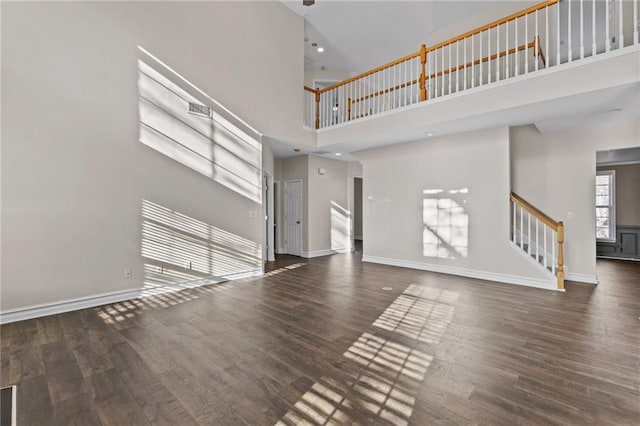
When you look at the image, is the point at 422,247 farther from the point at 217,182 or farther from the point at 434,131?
the point at 217,182

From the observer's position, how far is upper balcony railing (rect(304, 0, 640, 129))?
4971 millimetres

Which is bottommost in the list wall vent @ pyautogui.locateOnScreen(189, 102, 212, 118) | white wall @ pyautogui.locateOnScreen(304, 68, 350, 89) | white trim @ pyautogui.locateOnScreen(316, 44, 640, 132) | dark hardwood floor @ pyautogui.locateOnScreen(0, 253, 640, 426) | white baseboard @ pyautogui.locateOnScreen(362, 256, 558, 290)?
dark hardwood floor @ pyautogui.locateOnScreen(0, 253, 640, 426)

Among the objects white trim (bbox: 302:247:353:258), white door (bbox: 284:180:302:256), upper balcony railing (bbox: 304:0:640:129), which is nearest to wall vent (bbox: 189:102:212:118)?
upper balcony railing (bbox: 304:0:640:129)

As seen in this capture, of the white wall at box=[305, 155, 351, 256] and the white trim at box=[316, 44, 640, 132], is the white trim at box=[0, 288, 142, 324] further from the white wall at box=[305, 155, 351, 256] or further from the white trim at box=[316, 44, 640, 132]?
the white trim at box=[316, 44, 640, 132]

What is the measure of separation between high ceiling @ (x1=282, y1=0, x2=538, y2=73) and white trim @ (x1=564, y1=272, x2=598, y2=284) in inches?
210

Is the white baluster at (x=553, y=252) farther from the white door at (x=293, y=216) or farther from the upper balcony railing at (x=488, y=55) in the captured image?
the white door at (x=293, y=216)

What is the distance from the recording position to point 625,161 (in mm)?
7316

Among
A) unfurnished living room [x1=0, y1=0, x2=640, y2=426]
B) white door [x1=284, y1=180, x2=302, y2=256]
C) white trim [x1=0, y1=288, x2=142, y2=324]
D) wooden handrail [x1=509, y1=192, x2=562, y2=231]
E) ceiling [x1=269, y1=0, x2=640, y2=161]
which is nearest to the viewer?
unfurnished living room [x1=0, y1=0, x2=640, y2=426]

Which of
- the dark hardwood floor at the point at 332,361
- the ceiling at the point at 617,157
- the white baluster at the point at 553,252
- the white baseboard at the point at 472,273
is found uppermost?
the ceiling at the point at 617,157

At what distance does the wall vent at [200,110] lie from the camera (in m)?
4.88

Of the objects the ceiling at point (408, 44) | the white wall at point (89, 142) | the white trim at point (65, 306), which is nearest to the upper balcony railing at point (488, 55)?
the ceiling at point (408, 44)

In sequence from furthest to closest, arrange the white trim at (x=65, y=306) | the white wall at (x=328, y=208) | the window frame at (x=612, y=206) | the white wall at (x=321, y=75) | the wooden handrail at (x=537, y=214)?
the white wall at (x=321, y=75)
the white wall at (x=328, y=208)
the window frame at (x=612, y=206)
the wooden handrail at (x=537, y=214)
the white trim at (x=65, y=306)

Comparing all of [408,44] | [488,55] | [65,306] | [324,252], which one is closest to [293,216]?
[324,252]

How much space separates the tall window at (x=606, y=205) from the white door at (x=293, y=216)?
8.12m
